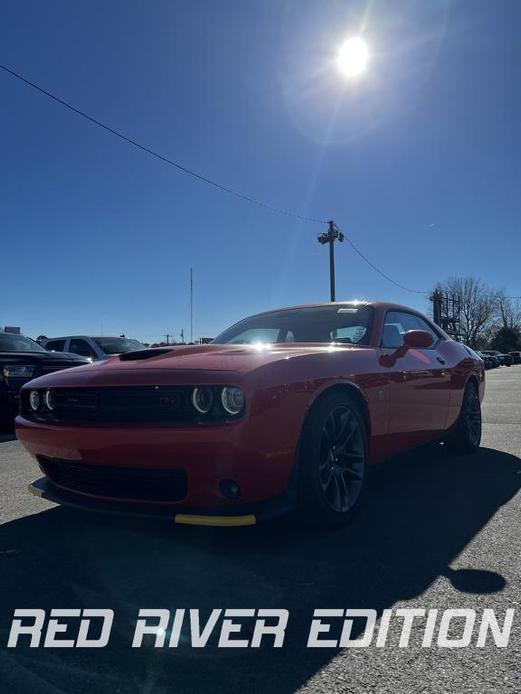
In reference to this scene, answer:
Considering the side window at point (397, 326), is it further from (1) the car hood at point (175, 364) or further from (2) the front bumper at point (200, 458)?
(2) the front bumper at point (200, 458)

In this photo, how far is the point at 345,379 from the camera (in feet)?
10.1

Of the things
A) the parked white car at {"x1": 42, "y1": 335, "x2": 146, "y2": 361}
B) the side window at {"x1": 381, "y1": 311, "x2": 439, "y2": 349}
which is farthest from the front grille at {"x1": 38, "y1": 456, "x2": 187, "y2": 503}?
the parked white car at {"x1": 42, "y1": 335, "x2": 146, "y2": 361}

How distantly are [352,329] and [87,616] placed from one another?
100 inches

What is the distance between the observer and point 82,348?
1159 centimetres

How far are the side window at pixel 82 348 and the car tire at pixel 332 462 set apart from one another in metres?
8.75

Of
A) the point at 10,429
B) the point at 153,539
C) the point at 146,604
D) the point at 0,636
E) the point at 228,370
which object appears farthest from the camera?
the point at 10,429

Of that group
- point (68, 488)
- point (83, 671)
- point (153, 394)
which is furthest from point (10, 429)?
point (83, 671)

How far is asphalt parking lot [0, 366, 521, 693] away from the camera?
1675 millimetres

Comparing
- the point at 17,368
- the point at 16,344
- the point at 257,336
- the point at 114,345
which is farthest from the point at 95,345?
the point at 257,336

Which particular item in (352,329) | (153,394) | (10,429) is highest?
(352,329)

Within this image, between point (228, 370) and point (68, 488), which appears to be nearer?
point (228, 370)

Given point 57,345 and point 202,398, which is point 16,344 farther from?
point 202,398

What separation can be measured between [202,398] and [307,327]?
5.81 ft

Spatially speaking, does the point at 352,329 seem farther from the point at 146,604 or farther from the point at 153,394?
the point at 146,604
